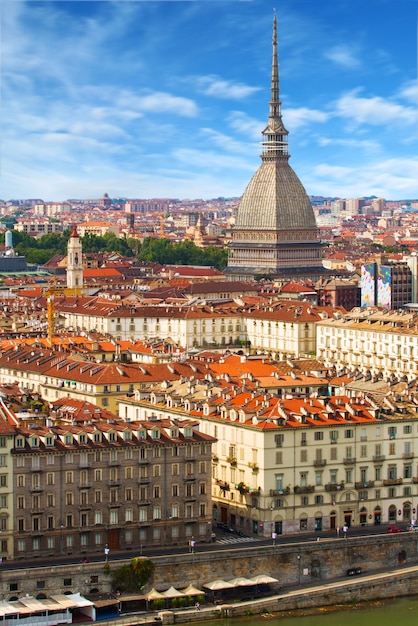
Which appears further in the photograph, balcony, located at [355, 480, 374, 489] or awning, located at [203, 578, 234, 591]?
balcony, located at [355, 480, 374, 489]

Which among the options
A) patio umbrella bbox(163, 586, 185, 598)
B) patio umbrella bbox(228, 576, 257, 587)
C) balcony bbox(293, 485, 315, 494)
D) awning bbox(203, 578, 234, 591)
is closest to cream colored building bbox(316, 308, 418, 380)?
balcony bbox(293, 485, 315, 494)

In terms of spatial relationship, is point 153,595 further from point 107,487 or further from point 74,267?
point 74,267

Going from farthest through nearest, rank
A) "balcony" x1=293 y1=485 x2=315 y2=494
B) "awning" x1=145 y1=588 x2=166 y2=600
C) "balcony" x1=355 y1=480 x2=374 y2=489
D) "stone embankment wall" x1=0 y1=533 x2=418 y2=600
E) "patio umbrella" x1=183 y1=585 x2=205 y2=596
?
"balcony" x1=355 y1=480 x2=374 y2=489 < "balcony" x1=293 y1=485 x2=315 y2=494 < "patio umbrella" x1=183 y1=585 x2=205 y2=596 < "awning" x1=145 y1=588 x2=166 y2=600 < "stone embankment wall" x1=0 y1=533 x2=418 y2=600

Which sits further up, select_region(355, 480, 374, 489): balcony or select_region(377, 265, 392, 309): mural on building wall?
select_region(377, 265, 392, 309): mural on building wall

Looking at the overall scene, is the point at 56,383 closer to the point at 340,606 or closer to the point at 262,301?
the point at 340,606

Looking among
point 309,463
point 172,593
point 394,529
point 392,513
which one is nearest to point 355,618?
point 172,593

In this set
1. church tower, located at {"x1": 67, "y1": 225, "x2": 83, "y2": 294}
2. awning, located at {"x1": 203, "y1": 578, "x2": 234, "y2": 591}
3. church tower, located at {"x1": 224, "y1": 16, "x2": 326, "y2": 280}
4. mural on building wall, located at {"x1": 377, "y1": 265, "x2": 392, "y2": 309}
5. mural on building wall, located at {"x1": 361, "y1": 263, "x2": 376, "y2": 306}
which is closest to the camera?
awning, located at {"x1": 203, "y1": 578, "x2": 234, "y2": 591}

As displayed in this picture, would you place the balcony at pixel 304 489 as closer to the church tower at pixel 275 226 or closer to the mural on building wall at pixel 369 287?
the mural on building wall at pixel 369 287

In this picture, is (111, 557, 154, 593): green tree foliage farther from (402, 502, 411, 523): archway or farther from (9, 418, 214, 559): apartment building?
(402, 502, 411, 523): archway
